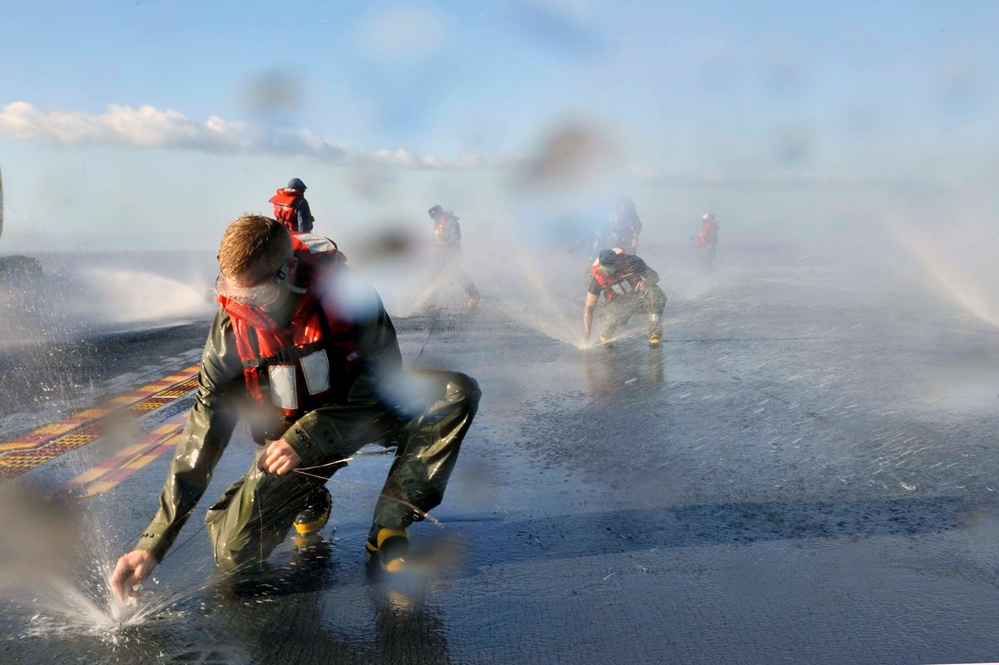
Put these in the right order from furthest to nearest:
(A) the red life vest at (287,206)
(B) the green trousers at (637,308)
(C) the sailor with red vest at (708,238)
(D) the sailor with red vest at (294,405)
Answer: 1. (C) the sailor with red vest at (708,238)
2. (B) the green trousers at (637,308)
3. (A) the red life vest at (287,206)
4. (D) the sailor with red vest at (294,405)

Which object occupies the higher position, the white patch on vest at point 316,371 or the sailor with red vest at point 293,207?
the sailor with red vest at point 293,207

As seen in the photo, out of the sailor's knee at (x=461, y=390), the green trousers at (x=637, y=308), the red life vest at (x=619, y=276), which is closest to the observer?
the sailor's knee at (x=461, y=390)

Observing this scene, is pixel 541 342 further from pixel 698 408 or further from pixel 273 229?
pixel 273 229

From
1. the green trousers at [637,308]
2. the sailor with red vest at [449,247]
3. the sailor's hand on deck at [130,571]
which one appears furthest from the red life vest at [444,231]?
the sailor's hand on deck at [130,571]

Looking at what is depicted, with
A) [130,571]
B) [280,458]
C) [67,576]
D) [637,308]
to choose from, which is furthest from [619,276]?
[130,571]

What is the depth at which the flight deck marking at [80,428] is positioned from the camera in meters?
5.34

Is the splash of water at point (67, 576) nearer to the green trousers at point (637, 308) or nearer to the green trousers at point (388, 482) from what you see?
the green trousers at point (388, 482)

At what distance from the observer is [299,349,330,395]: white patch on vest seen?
3203mm

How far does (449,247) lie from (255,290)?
11.9 meters

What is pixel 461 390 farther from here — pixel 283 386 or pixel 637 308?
pixel 637 308

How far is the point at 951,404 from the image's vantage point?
6.29m

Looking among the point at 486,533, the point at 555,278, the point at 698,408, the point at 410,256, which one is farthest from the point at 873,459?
the point at 555,278

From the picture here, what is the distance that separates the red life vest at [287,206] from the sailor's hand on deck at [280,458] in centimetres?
560

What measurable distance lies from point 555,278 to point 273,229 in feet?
69.0
